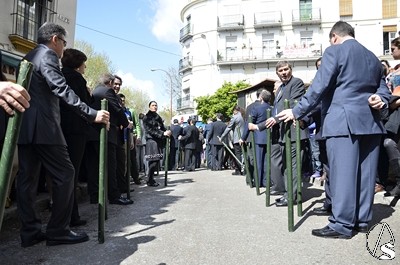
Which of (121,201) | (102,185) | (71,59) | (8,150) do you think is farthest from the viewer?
(121,201)

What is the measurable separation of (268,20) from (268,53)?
3547 millimetres

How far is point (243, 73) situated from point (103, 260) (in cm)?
3923

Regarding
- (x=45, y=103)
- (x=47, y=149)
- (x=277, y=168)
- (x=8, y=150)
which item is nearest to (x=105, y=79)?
(x=45, y=103)

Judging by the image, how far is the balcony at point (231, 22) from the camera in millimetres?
41062

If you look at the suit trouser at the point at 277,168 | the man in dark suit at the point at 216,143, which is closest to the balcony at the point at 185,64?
the man in dark suit at the point at 216,143

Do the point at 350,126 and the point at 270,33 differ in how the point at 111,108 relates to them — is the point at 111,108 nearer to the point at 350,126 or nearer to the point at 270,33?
the point at 350,126

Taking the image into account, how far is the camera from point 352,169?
11.8 feet

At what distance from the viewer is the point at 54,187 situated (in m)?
3.60

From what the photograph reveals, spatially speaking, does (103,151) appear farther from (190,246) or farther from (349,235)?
(349,235)

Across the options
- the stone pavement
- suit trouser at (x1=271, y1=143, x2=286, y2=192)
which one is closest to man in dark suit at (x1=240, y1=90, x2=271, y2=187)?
suit trouser at (x1=271, y1=143, x2=286, y2=192)

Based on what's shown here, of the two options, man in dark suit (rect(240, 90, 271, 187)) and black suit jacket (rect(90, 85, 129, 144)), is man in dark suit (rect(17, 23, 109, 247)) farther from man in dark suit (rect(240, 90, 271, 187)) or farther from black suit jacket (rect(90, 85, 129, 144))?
man in dark suit (rect(240, 90, 271, 187))

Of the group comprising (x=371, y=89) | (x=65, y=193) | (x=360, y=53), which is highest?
(x=360, y=53)

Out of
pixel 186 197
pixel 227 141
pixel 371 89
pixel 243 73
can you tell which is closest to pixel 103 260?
pixel 371 89

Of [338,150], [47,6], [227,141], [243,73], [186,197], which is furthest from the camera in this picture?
[243,73]
